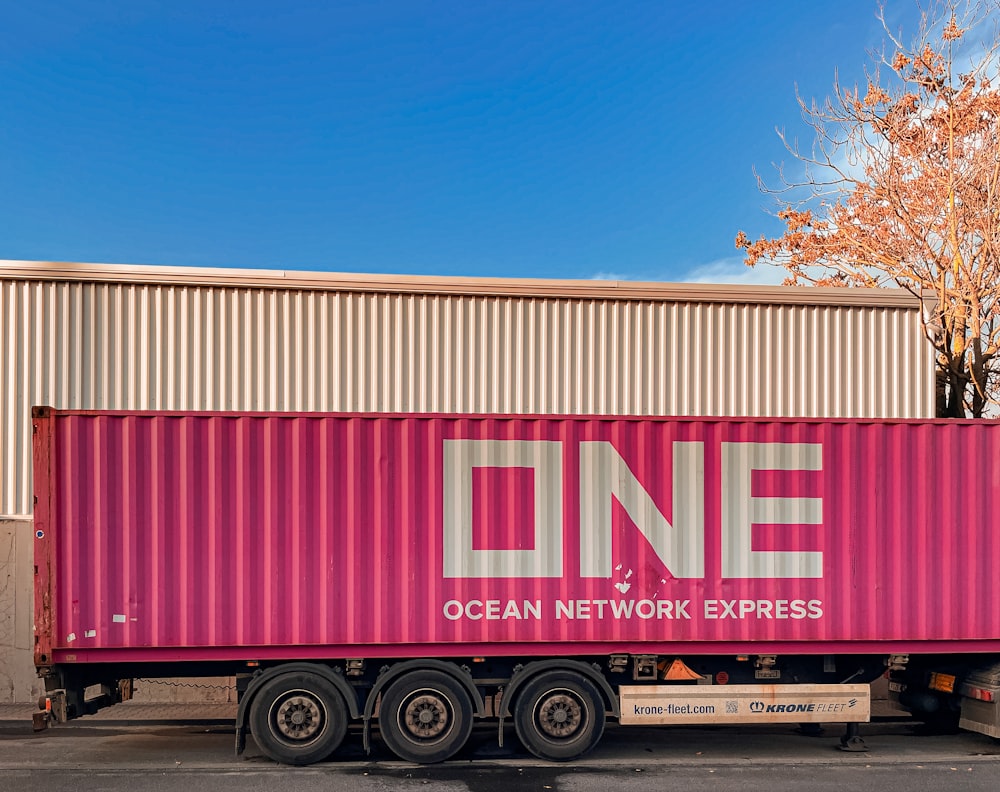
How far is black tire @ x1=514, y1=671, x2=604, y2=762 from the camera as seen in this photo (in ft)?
22.6

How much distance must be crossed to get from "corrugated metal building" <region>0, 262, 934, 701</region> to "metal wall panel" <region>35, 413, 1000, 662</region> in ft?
11.6

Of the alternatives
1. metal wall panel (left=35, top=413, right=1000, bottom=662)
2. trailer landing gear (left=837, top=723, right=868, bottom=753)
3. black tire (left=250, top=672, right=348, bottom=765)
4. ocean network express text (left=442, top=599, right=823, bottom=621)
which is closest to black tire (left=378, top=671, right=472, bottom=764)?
metal wall panel (left=35, top=413, right=1000, bottom=662)

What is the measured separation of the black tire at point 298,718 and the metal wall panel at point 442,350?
14.6ft

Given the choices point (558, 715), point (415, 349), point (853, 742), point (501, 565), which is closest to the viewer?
point (501, 565)

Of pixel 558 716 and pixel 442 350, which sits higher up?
pixel 442 350

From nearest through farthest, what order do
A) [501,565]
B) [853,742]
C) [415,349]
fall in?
1. [501,565]
2. [853,742]
3. [415,349]

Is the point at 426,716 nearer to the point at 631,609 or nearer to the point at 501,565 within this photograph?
the point at 501,565

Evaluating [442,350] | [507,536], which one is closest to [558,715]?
[507,536]

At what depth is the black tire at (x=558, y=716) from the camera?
6.88 m

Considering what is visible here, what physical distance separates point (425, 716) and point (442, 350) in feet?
17.6

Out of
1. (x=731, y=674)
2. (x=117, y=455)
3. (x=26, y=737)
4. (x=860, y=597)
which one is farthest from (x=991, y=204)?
(x=26, y=737)

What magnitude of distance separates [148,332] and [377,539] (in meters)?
→ 5.82

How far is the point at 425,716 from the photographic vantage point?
22.4ft

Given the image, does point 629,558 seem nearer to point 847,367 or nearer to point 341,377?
point 341,377
